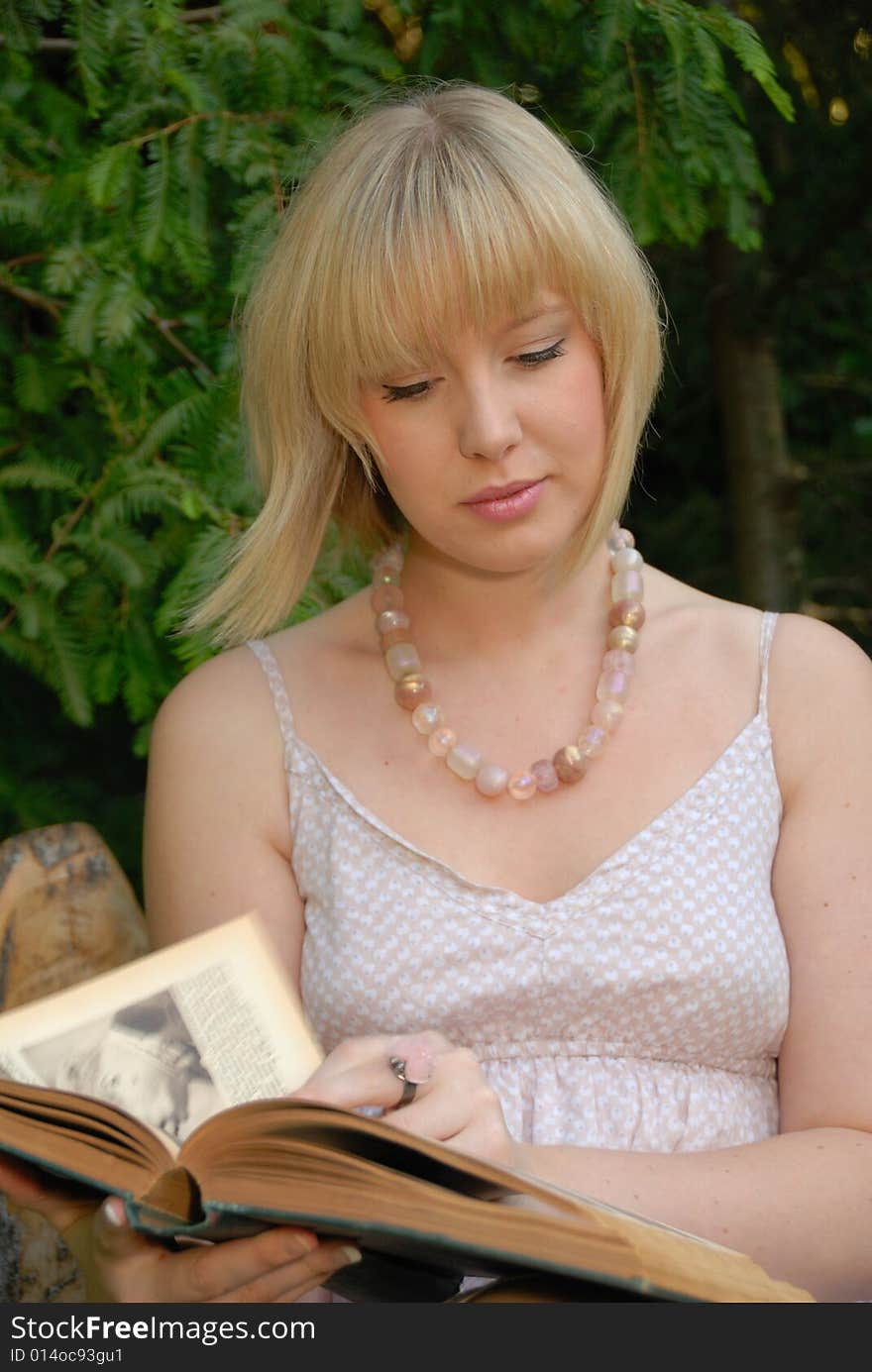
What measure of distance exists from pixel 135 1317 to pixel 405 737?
85cm

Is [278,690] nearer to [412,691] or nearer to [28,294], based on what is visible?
[412,691]

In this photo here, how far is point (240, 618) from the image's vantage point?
2.10 m

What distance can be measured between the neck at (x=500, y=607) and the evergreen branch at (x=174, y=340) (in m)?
0.61

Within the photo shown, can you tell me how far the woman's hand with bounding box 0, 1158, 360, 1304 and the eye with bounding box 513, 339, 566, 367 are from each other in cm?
98

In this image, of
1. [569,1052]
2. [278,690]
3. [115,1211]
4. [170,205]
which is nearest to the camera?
[115,1211]

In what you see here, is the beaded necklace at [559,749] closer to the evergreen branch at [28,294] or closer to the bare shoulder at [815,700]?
the bare shoulder at [815,700]

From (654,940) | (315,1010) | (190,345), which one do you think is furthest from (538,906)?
(190,345)

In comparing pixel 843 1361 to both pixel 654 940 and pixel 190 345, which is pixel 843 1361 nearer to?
pixel 654 940

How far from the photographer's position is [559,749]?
1.98m

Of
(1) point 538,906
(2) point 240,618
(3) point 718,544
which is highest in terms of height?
(2) point 240,618

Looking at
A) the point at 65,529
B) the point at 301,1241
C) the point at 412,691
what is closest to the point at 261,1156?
the point at 301,1241

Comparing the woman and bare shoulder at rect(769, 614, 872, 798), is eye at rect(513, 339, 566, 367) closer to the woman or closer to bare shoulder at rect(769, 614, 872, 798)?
the woman

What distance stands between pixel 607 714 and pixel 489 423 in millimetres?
420

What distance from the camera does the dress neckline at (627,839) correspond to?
1.85m
